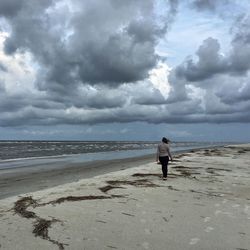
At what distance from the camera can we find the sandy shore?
833 centimetres

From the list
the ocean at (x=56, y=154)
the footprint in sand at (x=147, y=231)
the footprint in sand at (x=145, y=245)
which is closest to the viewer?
the footprint in sand at (x=145, y=245)

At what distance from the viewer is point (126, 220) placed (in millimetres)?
10117

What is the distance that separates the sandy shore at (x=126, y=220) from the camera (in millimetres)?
8328

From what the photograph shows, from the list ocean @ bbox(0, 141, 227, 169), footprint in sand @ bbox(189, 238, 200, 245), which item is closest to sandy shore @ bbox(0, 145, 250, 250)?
footprint in sand @ bbox(189, 238, 200, 245)

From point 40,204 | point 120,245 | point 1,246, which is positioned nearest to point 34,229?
point 1,246

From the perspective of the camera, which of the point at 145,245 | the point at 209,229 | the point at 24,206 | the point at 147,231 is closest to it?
the point at 145,245

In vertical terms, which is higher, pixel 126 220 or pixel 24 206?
pixel 24 206

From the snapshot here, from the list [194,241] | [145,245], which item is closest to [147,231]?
[145,245]

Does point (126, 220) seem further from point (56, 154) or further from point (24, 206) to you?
point (56, 154)

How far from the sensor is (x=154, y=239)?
8578 mm

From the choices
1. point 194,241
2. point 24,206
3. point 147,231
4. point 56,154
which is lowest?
point 194,241

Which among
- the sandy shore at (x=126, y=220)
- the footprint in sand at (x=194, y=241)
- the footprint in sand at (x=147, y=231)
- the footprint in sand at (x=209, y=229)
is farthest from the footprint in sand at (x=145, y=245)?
the footprint in sand at (x=209, y=229)

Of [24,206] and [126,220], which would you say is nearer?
[126,220]

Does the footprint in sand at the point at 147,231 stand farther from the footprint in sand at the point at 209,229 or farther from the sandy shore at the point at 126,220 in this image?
the footprint in sand at the point at 209,229
